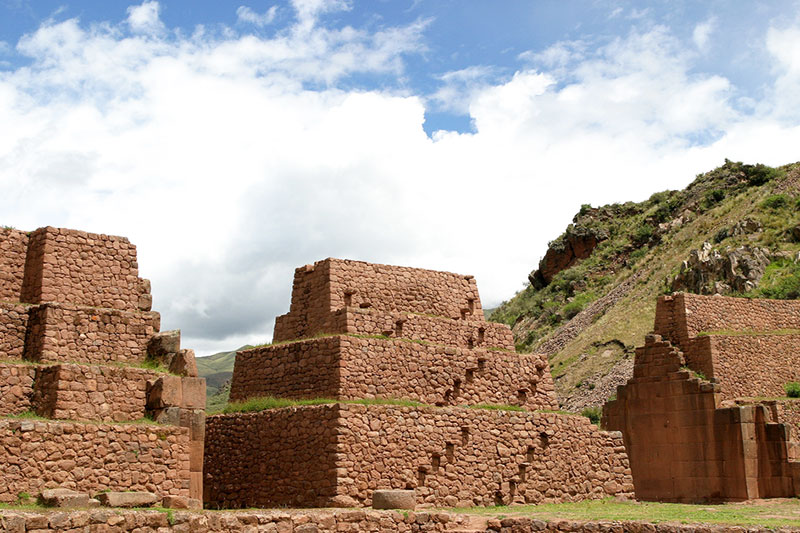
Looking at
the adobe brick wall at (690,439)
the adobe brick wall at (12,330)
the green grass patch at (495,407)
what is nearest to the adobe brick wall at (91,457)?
the adobe brick wall at (12,330)

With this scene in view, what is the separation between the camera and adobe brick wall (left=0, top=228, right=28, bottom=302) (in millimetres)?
19078

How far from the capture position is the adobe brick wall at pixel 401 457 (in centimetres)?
2066

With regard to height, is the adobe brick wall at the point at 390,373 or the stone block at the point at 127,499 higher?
the adobe brick wall at the point at 390,373

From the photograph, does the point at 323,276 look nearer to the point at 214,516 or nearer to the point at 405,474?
the point at 405,474

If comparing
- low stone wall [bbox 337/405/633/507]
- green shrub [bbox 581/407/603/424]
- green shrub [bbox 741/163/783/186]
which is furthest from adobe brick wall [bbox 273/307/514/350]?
green shrub [bbox 741/163/783/186]

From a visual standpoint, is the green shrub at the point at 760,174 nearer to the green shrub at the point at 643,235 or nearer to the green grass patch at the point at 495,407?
the green shrub at the point at 643,235

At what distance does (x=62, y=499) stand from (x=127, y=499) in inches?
43.6

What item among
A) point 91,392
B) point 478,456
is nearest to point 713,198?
point 478,456

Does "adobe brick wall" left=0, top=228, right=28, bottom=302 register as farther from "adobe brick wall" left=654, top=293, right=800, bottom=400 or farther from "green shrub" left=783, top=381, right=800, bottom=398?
"green shrub" left=783, top=381, right=800, bottom=398

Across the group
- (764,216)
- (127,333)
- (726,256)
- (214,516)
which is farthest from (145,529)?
(764,216)

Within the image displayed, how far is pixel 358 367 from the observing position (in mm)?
21938

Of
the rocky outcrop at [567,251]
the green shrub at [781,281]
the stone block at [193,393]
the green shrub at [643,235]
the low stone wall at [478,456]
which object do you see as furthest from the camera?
the rocky outcrop at [567,251]

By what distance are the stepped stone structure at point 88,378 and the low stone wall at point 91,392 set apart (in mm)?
21

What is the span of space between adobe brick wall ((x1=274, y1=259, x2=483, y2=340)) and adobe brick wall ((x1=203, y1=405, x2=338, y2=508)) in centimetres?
294
